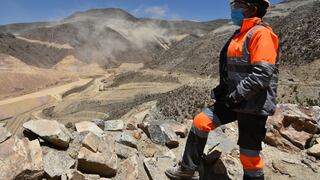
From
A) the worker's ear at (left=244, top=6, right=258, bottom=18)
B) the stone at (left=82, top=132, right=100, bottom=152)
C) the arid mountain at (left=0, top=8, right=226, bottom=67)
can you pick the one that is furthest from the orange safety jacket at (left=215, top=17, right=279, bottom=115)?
the arid mountain at (left=0, top=8, right=226, bottom=67)

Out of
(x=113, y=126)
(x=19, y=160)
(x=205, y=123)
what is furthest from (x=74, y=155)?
(x=205, y=123)

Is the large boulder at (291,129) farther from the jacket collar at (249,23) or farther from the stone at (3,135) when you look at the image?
the stone at (3,135)

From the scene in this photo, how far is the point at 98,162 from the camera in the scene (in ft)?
14.3

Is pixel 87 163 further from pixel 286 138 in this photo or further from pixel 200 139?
pixel 286 138

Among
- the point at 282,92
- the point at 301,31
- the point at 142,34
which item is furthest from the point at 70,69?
the point at 282,92

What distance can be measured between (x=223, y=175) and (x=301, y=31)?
22764 millimetres

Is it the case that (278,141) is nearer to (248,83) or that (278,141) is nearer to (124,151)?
(124,151)

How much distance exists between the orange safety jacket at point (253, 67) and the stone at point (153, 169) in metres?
1.52

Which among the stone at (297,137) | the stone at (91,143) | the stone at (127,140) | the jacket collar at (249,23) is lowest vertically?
the stone at (297,137)

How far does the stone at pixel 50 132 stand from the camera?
4.68 meters

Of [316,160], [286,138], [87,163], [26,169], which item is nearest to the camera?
[26,169]

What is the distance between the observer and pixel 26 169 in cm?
388

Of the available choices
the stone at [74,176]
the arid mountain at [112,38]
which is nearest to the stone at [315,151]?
the stone at [74,176]

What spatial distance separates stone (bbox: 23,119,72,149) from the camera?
15.3 ft
